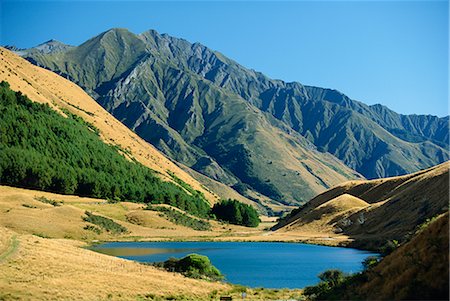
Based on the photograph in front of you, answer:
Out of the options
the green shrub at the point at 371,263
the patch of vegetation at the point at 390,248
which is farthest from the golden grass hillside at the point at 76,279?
the patch of vegetation at the point at 390,248

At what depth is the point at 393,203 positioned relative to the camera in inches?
5197

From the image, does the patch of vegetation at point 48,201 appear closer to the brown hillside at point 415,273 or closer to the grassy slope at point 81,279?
the grassy slope at point 81,279

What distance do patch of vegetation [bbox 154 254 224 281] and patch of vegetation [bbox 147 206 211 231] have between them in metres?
106

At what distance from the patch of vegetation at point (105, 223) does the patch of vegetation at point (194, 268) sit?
248ft

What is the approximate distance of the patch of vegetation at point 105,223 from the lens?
455ft

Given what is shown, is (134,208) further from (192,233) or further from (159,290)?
(159,290)

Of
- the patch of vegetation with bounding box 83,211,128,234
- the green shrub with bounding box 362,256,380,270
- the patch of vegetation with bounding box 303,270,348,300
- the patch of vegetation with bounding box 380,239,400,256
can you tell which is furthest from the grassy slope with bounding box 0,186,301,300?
the patch of vegetation with bounding box 83,211,128,234

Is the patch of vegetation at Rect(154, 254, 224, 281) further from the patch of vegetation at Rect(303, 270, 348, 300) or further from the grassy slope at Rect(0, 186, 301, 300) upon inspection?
the patch of vegetation at Rect(303, 270, 348, 300)

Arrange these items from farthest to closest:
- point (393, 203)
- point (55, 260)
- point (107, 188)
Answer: point (107, 188) → point (393, 203) → point (55, 260)

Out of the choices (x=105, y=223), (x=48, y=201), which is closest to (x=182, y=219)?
(x=105, y=223)

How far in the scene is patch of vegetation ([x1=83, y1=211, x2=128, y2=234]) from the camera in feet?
455

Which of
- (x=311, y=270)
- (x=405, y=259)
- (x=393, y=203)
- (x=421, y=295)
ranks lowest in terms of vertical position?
(x=421, y=295)

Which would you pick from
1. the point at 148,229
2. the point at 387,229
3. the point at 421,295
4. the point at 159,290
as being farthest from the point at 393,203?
the point at 421,295

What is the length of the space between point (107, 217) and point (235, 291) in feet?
351
